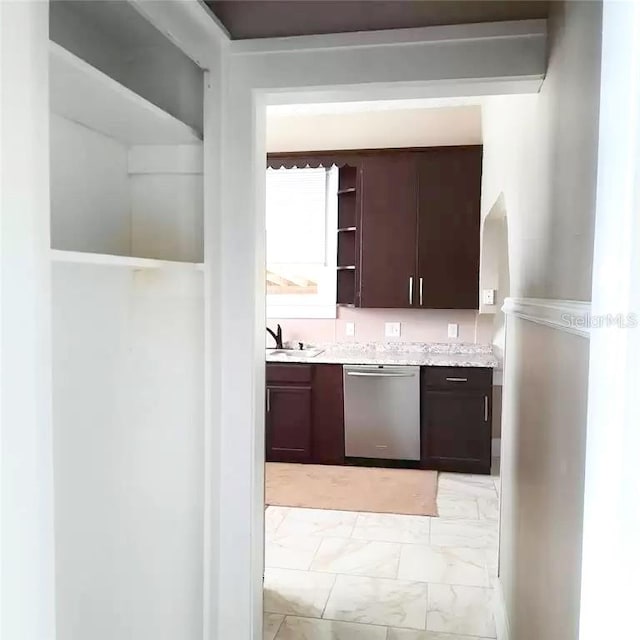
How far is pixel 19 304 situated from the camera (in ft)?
3.10

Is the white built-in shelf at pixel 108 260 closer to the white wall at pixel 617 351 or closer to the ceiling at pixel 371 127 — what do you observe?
the white wall at pixel 617 351

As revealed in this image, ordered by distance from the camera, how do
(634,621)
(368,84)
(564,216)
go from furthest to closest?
1. (368,84)
2. (564,216)
3. (634,621)

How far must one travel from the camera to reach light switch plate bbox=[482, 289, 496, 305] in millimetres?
4738

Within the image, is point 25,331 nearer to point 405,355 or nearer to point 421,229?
point 421,229

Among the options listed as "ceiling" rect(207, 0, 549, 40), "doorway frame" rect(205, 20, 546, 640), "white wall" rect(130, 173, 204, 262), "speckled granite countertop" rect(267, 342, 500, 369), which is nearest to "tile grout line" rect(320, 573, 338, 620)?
"doorway frame" rect(205, 20, 546, 640)

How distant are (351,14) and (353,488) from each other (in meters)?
3.25

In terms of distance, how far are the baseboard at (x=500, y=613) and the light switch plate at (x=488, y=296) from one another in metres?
2.43

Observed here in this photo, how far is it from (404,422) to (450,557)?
1509 mm

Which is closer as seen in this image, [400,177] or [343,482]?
[343,482]

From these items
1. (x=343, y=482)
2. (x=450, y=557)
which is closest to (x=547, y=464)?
(x=450, y=557)

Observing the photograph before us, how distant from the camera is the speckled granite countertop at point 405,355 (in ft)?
15.1

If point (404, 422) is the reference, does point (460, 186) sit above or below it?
above

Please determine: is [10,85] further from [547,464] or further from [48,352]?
[547,464]

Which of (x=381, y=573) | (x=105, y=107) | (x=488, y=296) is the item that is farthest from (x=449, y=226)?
(x=105, y=107)
